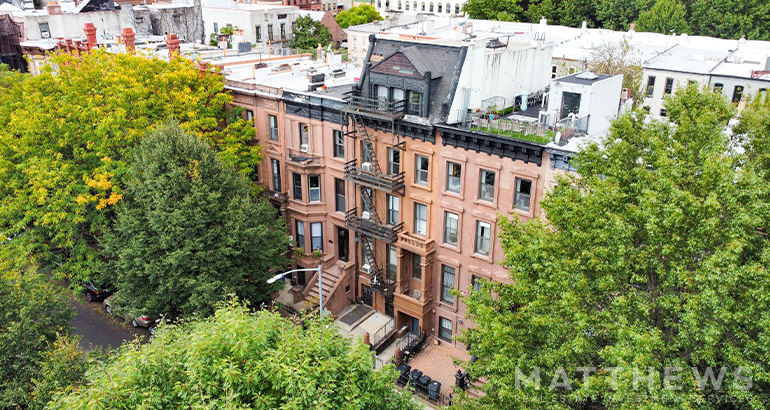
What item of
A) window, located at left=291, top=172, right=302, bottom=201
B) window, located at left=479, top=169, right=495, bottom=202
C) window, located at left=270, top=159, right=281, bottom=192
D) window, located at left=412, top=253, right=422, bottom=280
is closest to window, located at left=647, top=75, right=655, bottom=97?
window, located at left=479, top=169, right=495, bottom=202

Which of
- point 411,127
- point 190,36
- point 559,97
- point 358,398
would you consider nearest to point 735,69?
point 559,97

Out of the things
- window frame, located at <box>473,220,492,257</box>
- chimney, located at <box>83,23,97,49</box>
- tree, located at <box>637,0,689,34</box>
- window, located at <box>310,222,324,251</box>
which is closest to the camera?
window frame, located at <box>473,220,492,257</box>

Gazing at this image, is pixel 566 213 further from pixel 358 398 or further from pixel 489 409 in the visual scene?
pixel 358 398

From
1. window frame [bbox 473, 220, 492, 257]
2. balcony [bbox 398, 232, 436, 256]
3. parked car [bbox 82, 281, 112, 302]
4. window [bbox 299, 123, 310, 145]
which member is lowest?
parked car [bbox 82, 281, 112, 302]

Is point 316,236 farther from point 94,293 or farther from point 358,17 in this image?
point 358,17

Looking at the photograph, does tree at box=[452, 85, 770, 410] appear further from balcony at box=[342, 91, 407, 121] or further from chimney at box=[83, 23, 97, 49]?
chimney at box=[83, 23, 97, 49]

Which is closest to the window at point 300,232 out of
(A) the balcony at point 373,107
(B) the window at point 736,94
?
(A) the balcony at point 373,107
